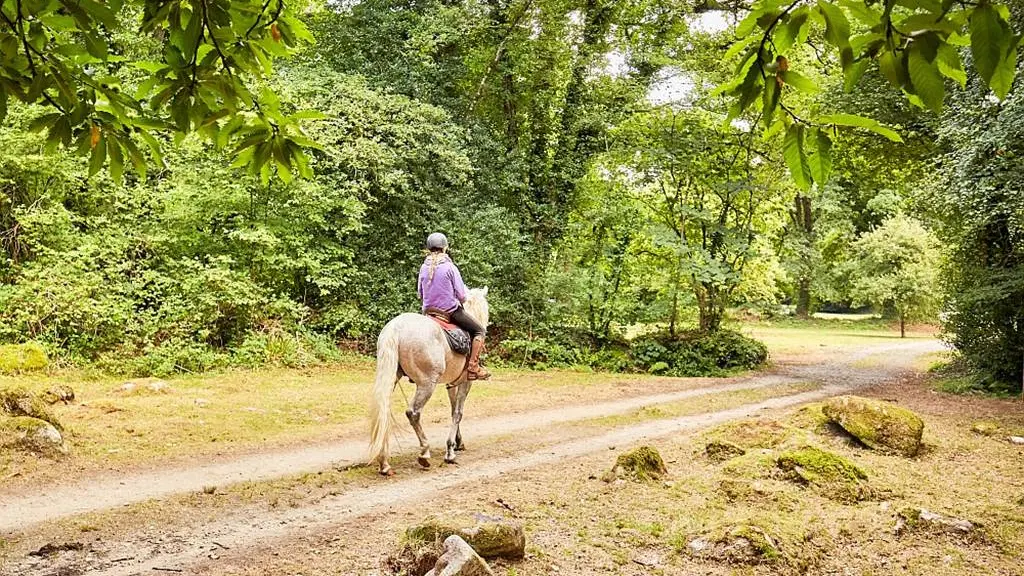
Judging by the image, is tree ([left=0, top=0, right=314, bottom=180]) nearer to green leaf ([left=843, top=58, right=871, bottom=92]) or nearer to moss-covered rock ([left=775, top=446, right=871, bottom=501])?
green leaf ([left=843, top=58, right=871, bottom=92])

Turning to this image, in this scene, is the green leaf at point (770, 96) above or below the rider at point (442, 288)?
above

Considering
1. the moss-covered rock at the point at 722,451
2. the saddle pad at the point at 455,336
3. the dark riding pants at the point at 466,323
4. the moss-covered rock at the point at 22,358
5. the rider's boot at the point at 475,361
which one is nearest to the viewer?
the moss-covered rock at the point at 722,451

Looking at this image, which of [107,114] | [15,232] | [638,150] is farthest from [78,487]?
[638,150]

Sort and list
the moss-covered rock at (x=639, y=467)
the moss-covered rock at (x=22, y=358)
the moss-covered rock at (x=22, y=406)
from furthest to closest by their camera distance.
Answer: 1. the moss-covered rock at (x=22, y=358)
2. the moss-covered rock at (x=22, y=406)
3. the moss-covered rock at (x=639, y=467)

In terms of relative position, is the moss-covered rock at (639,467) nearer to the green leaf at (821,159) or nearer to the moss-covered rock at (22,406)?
the green leaf at (821,159)

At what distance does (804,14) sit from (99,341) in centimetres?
1447

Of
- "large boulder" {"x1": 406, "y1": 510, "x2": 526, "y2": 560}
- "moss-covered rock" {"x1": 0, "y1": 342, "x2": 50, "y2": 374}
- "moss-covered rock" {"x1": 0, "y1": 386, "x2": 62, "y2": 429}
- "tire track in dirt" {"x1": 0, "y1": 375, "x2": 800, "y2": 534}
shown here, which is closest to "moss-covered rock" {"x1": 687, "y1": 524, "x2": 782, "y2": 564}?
"large boulder" {"x1": 406, "y1": 510, "x2": 526, "y2": 560}

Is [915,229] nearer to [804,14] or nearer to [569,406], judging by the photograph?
[569,406]

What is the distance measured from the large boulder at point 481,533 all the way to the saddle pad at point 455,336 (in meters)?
3.50

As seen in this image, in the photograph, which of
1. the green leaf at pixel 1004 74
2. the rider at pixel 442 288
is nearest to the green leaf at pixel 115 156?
the green leaf at pixel 1004 74

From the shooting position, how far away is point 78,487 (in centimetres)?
620

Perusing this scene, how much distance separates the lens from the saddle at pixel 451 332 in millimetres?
7766

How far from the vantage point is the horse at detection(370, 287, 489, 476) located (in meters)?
6.91

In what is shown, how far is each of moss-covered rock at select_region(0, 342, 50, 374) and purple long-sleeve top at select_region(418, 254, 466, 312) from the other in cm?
822
